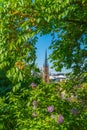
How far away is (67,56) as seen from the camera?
14531 millimetres

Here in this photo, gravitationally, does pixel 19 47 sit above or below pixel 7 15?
below

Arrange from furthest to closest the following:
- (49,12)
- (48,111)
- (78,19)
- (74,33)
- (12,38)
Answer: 1. (74,33)
2. (78,19)
3. (48,111)
4. (12,38)
5. (49,12)

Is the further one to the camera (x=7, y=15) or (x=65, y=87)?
(x=65, y=87)

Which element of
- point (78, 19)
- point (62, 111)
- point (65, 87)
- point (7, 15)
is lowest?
point (65, 87)

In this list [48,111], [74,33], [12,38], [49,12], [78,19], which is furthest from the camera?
[74,33]

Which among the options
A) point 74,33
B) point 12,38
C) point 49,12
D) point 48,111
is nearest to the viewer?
point 49,12

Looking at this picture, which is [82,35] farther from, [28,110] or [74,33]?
[28,110]

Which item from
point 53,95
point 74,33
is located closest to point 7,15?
point 53,95

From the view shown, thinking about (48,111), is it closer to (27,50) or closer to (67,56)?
(27,50)

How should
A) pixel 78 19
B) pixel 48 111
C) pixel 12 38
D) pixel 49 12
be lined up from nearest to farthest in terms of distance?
pixel 49 12
pixel 12 38
pixel 48 111
pixel 78 19

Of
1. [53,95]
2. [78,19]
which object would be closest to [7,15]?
[53,95]

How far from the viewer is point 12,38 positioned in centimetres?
966

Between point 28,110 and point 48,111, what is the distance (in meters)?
0.65

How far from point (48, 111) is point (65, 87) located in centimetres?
355
